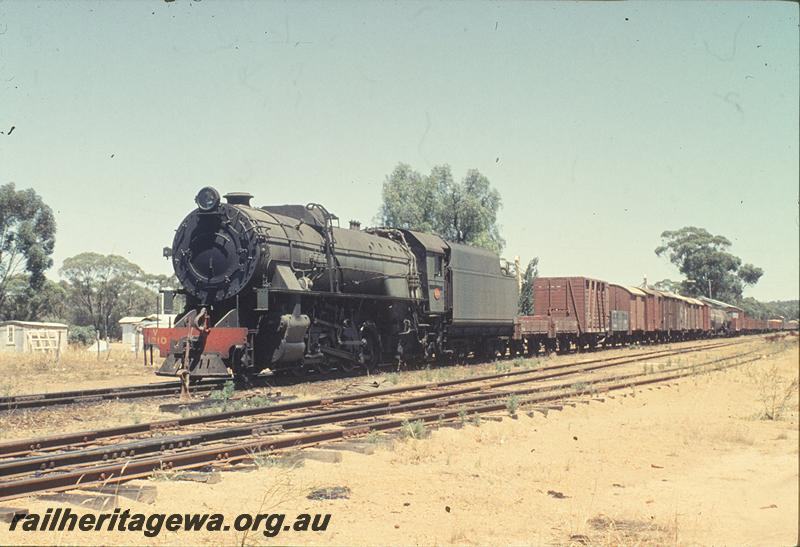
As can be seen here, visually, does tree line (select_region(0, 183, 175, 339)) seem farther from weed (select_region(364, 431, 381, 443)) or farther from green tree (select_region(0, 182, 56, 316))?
weed (select_region(364, 431, 381, 443))

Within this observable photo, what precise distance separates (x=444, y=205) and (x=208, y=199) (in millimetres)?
46574

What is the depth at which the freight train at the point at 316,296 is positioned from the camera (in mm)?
17203

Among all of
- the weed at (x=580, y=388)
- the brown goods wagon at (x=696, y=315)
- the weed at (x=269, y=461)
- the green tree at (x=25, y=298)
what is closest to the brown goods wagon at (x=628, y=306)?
the brown goods wagon at (x=696, y=315)

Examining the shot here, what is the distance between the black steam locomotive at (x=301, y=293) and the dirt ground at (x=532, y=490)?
6788 mm

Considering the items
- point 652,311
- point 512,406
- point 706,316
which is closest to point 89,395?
point 512,406

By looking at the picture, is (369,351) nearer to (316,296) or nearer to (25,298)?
(316,296)

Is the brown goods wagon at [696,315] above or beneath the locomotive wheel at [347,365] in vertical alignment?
above

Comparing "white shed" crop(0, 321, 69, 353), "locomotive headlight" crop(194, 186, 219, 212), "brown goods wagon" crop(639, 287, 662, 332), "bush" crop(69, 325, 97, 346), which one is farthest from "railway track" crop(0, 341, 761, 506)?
"bush" crop(69, 325, 97, 346)

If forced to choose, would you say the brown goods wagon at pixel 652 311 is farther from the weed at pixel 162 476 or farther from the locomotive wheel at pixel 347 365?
the weed at pixel 162 476

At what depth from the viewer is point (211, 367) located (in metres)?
16.6

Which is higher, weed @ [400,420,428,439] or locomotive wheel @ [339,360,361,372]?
locomotive wheel @ [339,360,361,372]

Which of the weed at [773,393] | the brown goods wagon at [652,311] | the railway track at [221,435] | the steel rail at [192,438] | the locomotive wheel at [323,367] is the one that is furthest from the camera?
the brown goods wagon at [652,311]

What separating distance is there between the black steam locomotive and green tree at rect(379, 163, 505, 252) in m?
37.4

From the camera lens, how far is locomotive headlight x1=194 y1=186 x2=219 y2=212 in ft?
58.1
